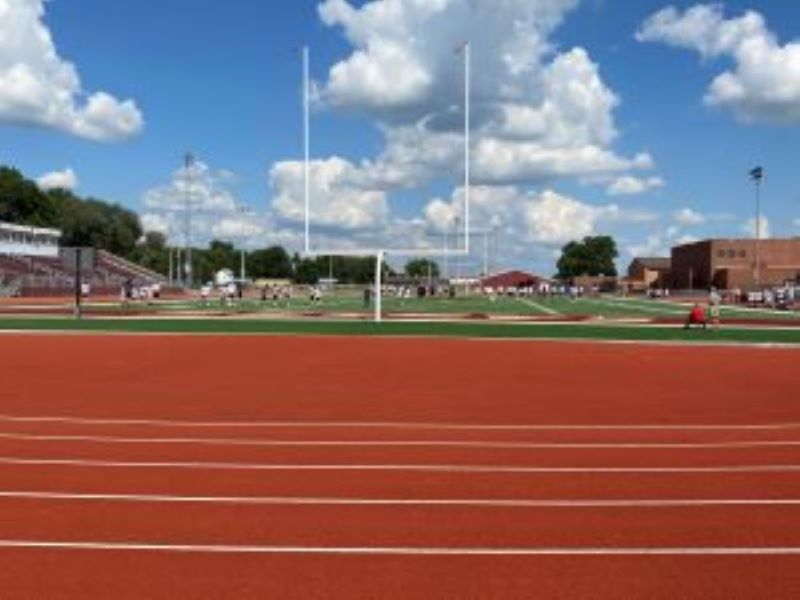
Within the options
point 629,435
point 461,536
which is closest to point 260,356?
point 629,435

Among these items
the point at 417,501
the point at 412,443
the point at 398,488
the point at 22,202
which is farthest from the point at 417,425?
the point at 22,202

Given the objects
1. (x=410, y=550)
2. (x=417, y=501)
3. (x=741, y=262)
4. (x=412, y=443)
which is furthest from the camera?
(x=741, y=262)

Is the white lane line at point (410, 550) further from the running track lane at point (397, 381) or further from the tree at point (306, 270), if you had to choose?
the tree at point (306, 270)

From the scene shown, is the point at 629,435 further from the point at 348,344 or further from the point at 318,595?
the point at 348,344

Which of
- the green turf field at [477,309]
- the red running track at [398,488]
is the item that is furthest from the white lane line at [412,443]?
the green turf field at [477,309]

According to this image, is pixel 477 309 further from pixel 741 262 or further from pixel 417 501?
pixel 741 262

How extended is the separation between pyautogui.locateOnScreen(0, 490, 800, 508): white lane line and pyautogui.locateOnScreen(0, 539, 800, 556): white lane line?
4.99 ft

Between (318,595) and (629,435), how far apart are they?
8.55 meters

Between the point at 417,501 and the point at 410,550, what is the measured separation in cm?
176

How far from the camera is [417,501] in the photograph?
9.71 meters

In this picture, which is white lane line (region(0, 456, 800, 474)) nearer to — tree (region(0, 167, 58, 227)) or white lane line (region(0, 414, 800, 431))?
white lane line (region(0, 414, 800, 431))

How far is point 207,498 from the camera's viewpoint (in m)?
9.86

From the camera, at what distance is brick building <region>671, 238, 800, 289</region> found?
12975 centimetres

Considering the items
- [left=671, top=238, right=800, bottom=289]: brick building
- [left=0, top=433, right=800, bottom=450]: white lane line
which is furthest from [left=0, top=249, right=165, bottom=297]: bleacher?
[left=0, top=433, right=800, bottom=450]: white lane line
